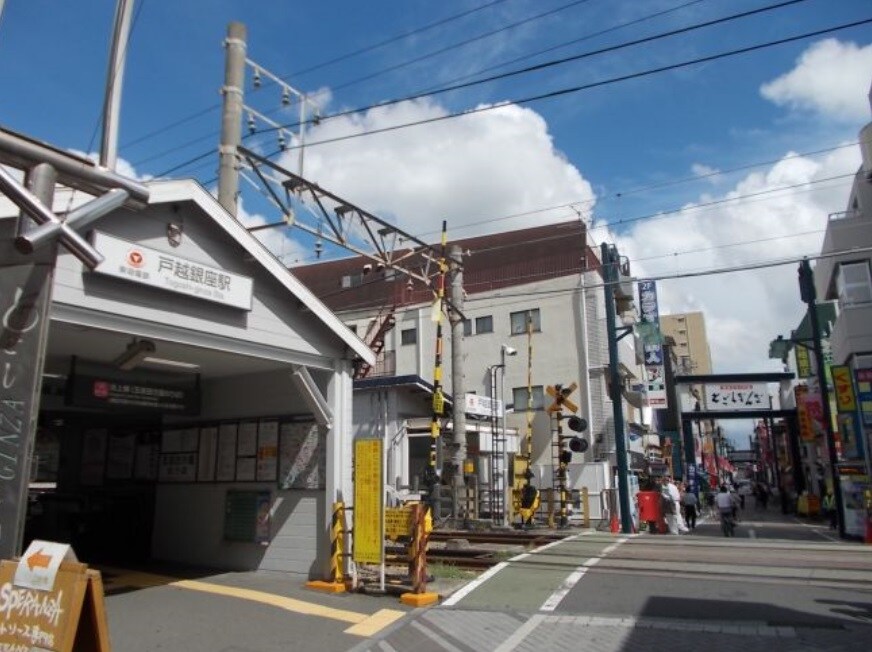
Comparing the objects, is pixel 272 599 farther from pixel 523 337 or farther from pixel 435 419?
pixel 523 337

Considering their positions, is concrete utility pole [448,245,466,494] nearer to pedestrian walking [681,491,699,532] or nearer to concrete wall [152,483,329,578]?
concrete wall [152,483,329,578]

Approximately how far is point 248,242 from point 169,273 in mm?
1405

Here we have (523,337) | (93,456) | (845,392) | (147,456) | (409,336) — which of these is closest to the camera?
(147,456)

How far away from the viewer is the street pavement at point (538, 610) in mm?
7289

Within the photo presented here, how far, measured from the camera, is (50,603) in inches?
179

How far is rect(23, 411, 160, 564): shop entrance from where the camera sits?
14445mm

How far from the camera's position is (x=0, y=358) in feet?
15.2

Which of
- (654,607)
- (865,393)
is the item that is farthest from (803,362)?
(654,607)

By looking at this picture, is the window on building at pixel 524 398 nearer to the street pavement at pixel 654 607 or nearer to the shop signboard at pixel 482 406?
the shop signboard at pixel 482 406

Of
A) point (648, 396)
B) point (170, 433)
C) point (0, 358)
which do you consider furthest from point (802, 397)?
point (0, 358)

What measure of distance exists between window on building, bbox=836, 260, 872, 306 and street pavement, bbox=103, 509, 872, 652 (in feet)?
45.1

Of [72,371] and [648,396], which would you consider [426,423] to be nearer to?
[72,371]

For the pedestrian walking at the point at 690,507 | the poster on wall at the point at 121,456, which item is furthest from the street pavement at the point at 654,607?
the pedestrian walking at the point at 690,507

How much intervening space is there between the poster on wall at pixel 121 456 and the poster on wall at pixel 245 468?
3.91 meters
